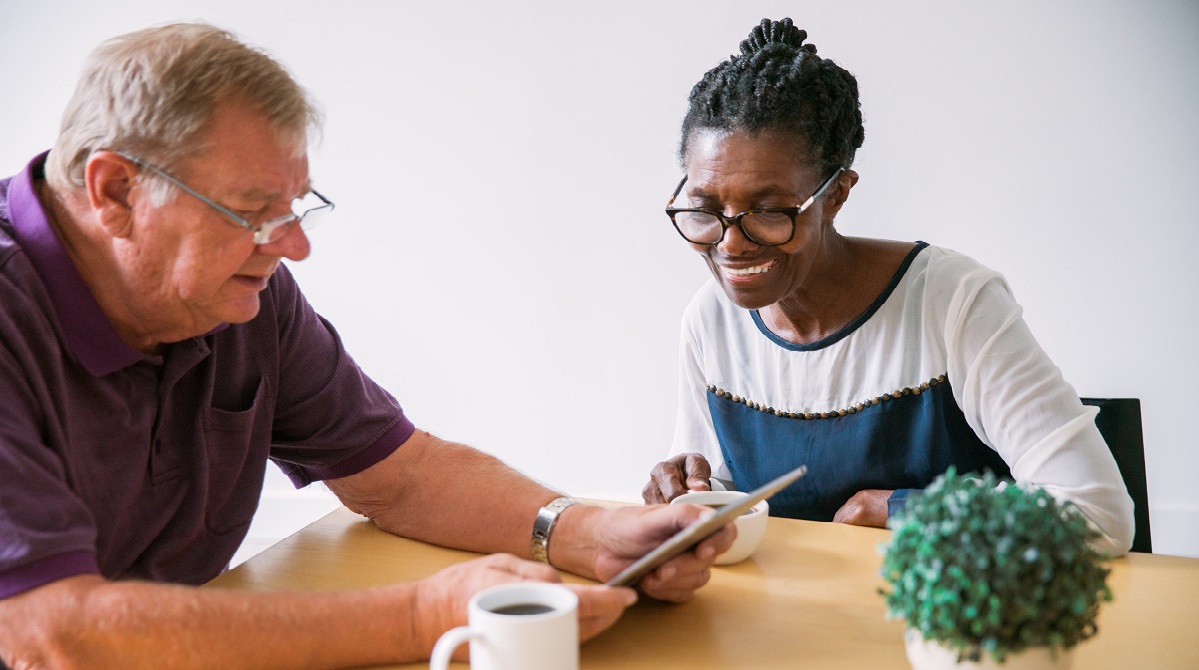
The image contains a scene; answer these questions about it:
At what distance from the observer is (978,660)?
84cm

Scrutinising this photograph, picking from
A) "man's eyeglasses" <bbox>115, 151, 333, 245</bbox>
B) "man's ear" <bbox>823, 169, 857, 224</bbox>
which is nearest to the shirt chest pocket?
"man's eyeglasses" <bbox>115, 151, 333, 245</bbox>

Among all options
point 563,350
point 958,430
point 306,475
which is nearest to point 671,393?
point 563,350

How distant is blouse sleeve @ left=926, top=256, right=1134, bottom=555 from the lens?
133 centimetres

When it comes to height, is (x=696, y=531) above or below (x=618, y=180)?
below

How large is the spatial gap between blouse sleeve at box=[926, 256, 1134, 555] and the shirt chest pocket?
103cm

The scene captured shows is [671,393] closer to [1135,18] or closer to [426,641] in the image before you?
[1135,18]

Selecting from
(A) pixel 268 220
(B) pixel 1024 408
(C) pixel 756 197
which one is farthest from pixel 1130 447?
(A) pixel 268 220

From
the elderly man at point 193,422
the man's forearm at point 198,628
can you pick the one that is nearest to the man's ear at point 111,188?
the elderly man at point 193,422

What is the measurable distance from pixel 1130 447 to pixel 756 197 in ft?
2.37

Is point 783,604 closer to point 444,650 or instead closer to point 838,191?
point 444,650

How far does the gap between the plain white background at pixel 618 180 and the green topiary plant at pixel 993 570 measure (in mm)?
2147

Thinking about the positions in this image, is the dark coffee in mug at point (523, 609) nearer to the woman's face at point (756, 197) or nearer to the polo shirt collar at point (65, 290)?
the polo shirt collar at point (65, 290)

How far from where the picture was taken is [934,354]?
160 cm

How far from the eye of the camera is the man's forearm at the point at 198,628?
0.93 m
